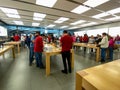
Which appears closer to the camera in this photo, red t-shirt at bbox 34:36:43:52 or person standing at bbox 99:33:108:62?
red t-shirt at bbox 34:36:43:52

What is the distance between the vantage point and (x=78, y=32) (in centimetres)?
1844

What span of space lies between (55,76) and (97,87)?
93.3 inches

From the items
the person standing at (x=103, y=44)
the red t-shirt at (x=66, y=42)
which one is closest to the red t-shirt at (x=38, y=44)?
the red t-shirt at (x=66, y=42)

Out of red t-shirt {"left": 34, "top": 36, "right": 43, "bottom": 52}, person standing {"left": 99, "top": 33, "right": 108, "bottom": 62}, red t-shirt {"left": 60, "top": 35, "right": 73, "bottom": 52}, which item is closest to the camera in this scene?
red t-shirt {"left": 60, "top": 35, "right": 73, "bottom": 52}

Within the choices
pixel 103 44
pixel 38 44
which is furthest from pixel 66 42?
pixel 103 44

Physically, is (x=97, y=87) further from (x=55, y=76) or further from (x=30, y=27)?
(x=30, y=27)

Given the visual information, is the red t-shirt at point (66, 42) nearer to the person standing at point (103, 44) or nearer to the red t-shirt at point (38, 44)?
the red t-shirt at point (38, 44)

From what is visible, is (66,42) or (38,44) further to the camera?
(38,44)

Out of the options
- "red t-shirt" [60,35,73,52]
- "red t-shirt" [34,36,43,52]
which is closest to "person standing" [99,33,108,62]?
"red t-shirt" [60,35,73,52]

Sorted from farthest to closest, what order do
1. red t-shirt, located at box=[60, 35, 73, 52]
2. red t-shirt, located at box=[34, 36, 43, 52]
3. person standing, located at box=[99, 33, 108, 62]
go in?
person standing, located at box=[99, 33, 108, 62] → red t-shirt, located at box=[34, 36, 43, 52] → red t-shirt, located at box=[60, 35, 73, 52]

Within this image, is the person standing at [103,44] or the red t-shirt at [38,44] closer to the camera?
the red t-shirt at [38,44]

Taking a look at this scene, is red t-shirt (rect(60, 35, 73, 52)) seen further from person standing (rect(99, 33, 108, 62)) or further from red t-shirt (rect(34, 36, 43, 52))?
person standing (rect(99, 33, 108, 62))

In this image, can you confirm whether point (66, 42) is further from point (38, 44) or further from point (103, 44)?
point (103, 44)

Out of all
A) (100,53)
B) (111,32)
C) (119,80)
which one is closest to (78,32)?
(111,32)
